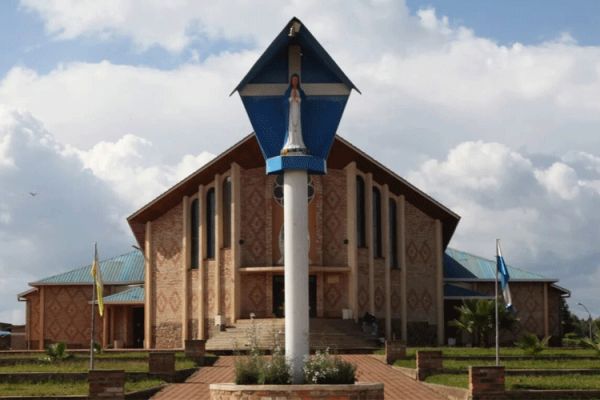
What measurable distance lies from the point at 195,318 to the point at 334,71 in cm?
2277

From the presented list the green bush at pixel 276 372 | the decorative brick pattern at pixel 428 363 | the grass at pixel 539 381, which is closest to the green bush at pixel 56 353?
the decorative brick pattern at pixel 428 363

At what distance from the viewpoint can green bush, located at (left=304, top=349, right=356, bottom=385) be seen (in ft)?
60.5

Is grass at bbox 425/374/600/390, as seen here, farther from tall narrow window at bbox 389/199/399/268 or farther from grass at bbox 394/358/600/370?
tall narrow window at bbox 389/199/399/268

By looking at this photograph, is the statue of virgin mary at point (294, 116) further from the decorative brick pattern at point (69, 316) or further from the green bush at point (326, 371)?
the decorative brick pattern at point (69, 316)

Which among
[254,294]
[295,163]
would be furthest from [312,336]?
[295,163]

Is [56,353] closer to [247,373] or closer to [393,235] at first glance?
[247,373]

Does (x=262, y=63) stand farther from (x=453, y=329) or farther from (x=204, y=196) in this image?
(x=453, y=329)

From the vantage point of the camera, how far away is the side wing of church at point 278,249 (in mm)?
40531

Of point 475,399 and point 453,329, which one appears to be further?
Result: point 453,329

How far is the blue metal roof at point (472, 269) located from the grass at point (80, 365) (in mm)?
19509

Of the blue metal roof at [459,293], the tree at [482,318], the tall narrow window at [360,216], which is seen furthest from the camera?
the blue metal roof at [459,293]

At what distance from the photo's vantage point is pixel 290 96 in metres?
20.1

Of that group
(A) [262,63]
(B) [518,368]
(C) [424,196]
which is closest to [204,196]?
(C) [424,196]

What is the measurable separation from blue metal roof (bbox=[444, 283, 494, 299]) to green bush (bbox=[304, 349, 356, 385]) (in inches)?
1035
